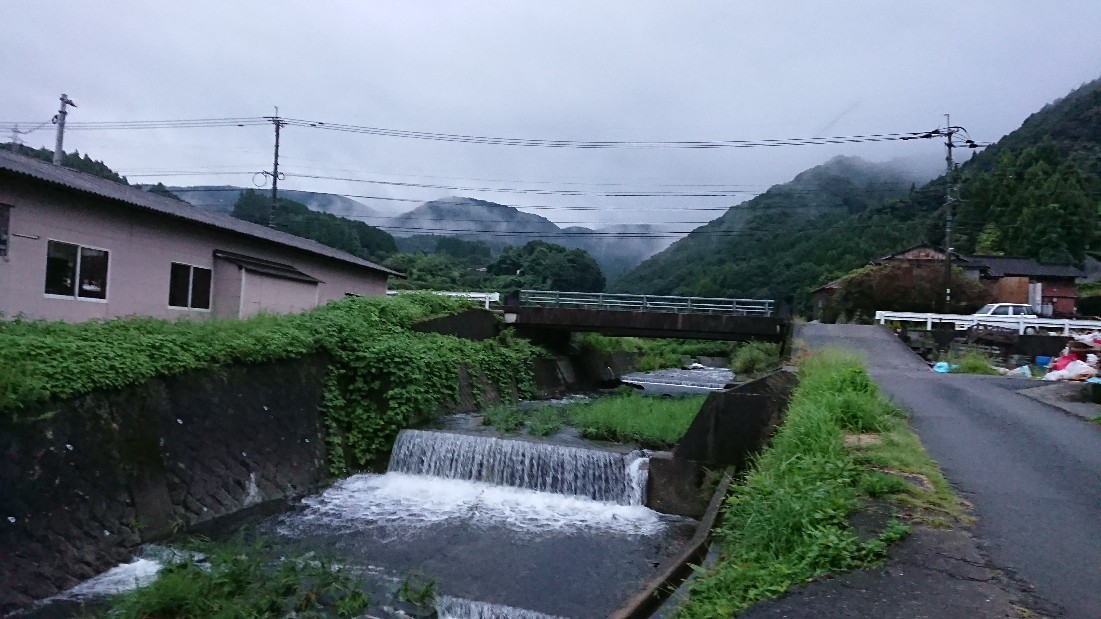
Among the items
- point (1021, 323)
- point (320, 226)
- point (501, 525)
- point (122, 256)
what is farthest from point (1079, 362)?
point (320, 226)

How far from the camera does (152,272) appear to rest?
16.2 meters

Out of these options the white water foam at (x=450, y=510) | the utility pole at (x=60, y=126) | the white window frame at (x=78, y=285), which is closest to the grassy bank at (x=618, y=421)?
the white water foam at (x=450, y=510)

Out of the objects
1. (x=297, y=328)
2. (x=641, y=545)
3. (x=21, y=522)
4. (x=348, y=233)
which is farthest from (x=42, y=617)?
(x=348, y=233)

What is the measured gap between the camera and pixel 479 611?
22.7 feet

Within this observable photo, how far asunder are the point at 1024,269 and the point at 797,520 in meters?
52.1

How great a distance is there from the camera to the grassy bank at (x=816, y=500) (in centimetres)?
475

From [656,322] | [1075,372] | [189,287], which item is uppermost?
[189,287]

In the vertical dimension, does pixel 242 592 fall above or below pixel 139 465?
below

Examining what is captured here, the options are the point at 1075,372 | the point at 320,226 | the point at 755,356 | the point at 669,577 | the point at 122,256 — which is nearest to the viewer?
the point at 669,577

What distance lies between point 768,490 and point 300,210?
51454mm

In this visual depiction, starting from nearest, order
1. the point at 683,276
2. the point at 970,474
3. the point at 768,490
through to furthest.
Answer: the point at 768,490, the point at 970,474, the point at 683,276

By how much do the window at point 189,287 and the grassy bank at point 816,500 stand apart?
15421 mm

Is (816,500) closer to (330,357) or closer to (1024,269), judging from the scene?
(330,357)

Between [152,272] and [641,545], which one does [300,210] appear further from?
[641,545]
